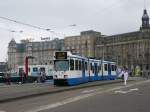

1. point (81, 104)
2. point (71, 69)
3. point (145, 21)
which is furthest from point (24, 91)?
point (145, 21)

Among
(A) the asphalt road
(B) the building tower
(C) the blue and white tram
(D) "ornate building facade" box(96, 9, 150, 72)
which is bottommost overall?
(A) the asphalt road

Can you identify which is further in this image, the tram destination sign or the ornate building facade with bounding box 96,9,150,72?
the ornate building facade with bounding box 96,9,150,72

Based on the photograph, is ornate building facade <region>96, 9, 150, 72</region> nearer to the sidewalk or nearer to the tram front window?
the tram front window

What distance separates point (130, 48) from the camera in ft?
495

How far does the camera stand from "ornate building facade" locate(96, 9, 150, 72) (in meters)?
143

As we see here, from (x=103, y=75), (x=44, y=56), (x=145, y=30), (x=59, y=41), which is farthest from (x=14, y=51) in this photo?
(x=103, y=75)

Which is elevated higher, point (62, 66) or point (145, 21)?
point (145, 21)

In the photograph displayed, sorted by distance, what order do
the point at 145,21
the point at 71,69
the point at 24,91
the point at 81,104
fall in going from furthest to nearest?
the point at 145,21 → the point at 71,69 → the point at 24,91 → the point at 81,104

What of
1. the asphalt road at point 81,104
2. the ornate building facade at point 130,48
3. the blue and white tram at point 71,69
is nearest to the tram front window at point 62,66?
the blue and white tram at point 71,69

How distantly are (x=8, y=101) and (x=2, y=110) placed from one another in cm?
533

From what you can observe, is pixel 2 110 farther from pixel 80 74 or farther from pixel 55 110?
pixel 80 74

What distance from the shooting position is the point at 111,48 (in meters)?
150

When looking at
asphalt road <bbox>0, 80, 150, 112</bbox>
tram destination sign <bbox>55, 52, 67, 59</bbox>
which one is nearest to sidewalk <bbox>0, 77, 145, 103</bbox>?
asphalt road <bbox>0, 80, 150, 112</bbox>

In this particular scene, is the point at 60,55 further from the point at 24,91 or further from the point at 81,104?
the point at 81,104
